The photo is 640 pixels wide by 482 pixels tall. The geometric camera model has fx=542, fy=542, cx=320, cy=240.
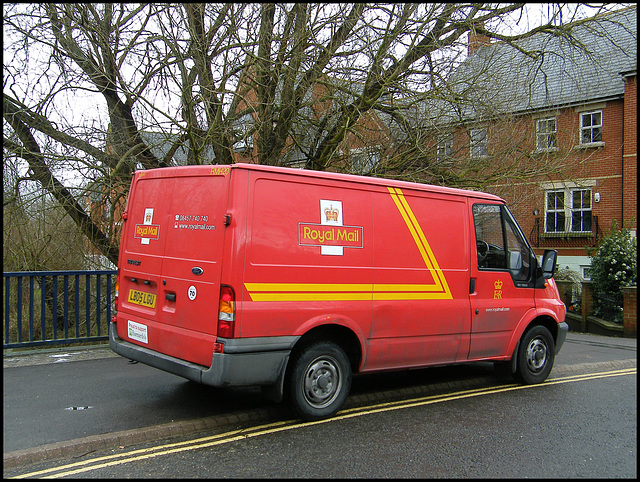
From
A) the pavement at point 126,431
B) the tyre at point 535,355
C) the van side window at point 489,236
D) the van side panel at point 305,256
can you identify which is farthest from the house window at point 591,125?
the van side panel at point 305,256

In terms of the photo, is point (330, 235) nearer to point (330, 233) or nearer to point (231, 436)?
point (330, 233)

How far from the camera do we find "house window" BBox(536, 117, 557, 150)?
39.0 feet

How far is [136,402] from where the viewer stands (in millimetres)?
5594

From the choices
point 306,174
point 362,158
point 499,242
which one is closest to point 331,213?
point 306,174

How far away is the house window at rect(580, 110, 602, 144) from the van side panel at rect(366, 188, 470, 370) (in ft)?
60.3

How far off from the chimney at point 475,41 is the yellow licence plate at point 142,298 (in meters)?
7.45

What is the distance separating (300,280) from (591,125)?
21197 mm

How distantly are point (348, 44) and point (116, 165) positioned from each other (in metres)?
4.66

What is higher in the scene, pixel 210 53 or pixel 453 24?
pixel 453 24

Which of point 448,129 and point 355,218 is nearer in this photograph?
point 355,218

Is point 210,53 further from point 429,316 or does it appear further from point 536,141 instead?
point 536,141

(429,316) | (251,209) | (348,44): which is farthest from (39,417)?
(348,44)

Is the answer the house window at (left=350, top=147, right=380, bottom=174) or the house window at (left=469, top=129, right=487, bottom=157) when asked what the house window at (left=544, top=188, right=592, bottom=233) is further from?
the house window at (left=350, top=147, right=380, bottom=174)

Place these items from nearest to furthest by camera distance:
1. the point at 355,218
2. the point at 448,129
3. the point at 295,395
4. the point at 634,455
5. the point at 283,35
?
the point at 634,455 → the point at 295,395 → the point at 355,218 → the point at 283,35 → the point at 448,129
